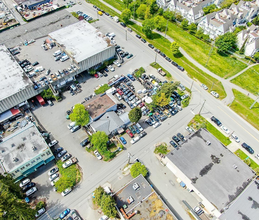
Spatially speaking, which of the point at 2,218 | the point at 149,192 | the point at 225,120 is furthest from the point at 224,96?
the point at 2,218

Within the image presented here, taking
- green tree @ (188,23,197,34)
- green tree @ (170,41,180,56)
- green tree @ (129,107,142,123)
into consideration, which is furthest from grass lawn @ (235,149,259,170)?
green tree @ (188,23,197,34)

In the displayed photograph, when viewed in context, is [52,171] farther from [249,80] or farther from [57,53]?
[249,80]

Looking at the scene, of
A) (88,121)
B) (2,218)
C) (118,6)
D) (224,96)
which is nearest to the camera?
(2,218)

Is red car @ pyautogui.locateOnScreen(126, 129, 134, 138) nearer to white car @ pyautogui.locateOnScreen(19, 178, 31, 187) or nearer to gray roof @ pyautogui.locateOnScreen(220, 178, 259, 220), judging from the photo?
white car @ pyautogui.locateOnScreen(19, 178, 31, 187)

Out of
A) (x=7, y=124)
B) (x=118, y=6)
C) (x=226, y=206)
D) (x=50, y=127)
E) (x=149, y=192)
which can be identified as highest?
(x=118, y=6)

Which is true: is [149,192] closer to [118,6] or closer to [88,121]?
[88,121]

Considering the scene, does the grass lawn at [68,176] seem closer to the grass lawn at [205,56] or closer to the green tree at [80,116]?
the green tree at [80,116]

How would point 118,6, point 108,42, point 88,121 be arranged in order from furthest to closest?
point 118,6
point 108,42
point 88,121
